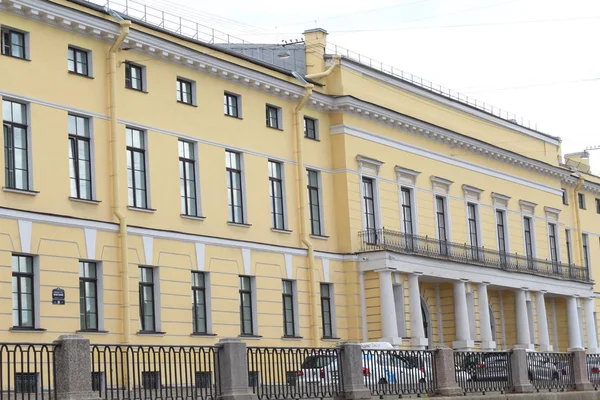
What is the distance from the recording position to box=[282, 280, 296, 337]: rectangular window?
117 ft

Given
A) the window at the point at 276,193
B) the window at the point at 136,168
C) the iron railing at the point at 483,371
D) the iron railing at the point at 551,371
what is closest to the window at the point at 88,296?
the window at the point at 136,168

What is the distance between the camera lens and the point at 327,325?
123 feet

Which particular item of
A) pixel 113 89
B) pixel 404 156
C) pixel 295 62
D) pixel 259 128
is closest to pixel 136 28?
pixel 113 89

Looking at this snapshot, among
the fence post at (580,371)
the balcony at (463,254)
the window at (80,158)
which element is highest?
the window at (80,158)

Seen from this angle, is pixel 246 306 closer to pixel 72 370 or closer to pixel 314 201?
pixel 314 201

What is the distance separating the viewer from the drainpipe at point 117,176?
2906 cm

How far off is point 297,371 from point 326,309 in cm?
1543

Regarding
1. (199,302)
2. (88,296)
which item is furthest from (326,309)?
(88,296)

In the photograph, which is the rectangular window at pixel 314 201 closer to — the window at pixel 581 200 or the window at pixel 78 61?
the window at pixel 78 61

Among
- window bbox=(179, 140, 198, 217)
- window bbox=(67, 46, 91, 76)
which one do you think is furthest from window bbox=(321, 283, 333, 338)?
window bbox=(67, 46, 91, 76)

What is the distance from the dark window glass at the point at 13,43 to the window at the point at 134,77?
3409mm

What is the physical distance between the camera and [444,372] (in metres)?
24.9

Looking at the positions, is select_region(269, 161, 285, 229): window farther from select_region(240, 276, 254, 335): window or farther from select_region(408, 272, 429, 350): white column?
select_region(408, 272, 429, 350): white column

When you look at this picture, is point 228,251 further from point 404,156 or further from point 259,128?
point 404,156
